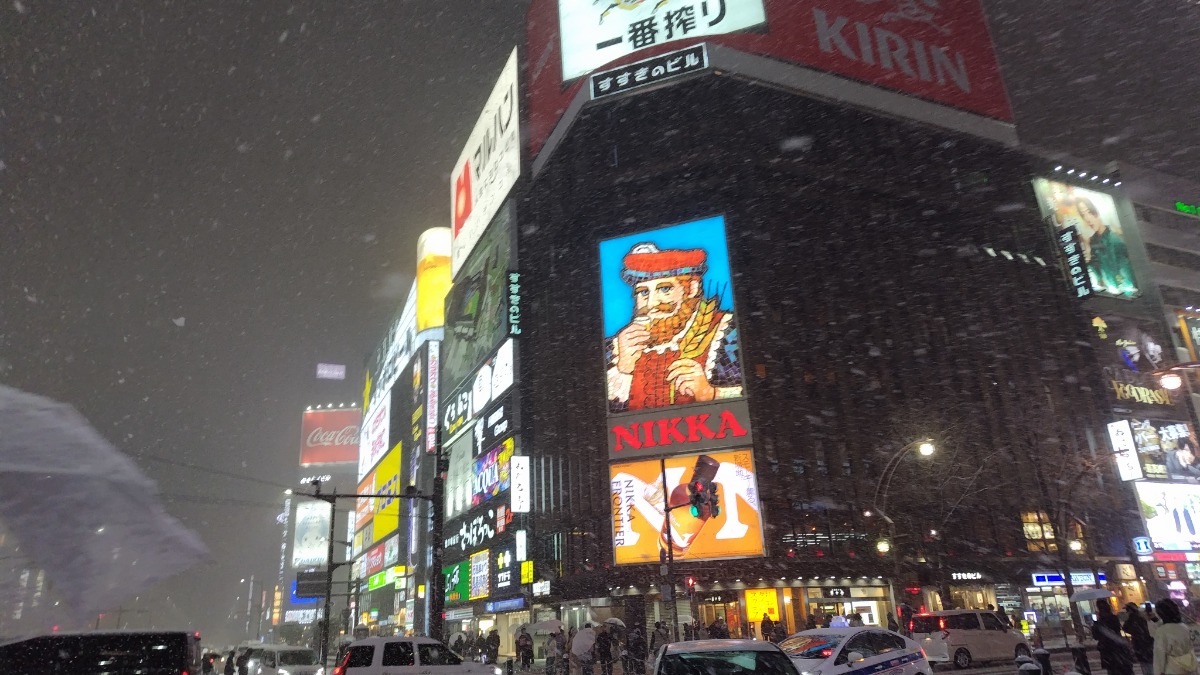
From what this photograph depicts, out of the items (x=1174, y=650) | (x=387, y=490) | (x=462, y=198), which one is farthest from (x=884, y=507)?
(x=387, y=490)

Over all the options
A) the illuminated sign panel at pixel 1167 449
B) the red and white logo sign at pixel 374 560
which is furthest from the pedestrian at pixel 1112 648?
the red and white logo sign at pixel 374 560

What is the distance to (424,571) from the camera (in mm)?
69000

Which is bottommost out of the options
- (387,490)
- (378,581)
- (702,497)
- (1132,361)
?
(702,497)

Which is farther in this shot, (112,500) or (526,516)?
(526,516)

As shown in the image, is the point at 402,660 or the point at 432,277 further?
the point at 432,277

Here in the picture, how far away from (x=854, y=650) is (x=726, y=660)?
4.05 metres

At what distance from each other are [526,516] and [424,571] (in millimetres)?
27041

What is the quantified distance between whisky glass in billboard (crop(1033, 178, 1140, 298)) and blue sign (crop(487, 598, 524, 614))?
47537 millimetres

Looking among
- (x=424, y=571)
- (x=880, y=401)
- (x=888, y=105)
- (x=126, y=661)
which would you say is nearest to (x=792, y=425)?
(x=880, y=401)

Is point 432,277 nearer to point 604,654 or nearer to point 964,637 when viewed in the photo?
point 604,654

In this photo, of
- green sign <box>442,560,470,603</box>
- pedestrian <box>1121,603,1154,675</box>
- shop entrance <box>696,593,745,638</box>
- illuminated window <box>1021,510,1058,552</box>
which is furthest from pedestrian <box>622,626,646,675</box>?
green sign <box>442,560,470,603</box>

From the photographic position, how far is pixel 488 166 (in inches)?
2373

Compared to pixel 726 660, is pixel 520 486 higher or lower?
higher

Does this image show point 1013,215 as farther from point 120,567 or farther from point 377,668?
point 120,567
